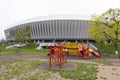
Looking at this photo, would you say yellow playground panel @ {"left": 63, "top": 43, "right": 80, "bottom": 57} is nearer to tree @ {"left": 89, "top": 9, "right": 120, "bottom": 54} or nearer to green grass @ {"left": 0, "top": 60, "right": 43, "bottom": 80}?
green grass @ {"left": 0, "top": 60, "right": 43, "bottom": 80}

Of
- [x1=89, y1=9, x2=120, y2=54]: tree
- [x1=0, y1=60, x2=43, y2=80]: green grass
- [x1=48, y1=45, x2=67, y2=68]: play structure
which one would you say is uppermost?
[x1=89, y1=9, x2=120, y2=54]: tree

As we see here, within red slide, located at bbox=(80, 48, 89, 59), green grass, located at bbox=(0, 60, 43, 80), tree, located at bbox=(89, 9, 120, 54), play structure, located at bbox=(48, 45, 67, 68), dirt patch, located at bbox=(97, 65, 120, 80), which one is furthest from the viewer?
tree, located at bbox=(89, 9, 120, 54)

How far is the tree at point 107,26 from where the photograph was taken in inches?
1789

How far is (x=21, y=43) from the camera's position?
2729 inches

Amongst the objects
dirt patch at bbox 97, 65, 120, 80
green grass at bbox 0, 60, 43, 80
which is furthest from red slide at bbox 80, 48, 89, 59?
dirt patch at bbox 97, 65, 120, 80

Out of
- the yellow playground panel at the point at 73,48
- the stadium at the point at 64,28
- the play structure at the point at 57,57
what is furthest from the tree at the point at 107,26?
the stadium at the point at 64,28

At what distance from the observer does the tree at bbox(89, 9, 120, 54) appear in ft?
149

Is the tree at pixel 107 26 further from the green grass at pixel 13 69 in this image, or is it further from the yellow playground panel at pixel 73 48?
the green grass at pixel 13 69

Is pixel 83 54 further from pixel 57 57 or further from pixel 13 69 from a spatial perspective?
pixel 13 69

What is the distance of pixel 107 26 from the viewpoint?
46.5 m

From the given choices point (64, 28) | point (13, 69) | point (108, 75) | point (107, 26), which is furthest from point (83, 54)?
point (64, 28)

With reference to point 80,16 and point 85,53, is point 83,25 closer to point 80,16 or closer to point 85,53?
point 80,16

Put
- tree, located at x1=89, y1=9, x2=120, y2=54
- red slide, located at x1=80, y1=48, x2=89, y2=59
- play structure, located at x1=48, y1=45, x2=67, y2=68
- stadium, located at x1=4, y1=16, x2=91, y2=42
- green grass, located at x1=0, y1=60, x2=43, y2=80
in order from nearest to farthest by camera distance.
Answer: green grass, located at x1=0, y1=60, x2=43, y2=80, play structure, located at x1=48, y1=45, x2=67, y2=68, red slide, located at x1=80, y1=48, x2=89, y2=59, tree, located at x1=89, y1=9, x2=120, y2=54, stadium, located at x1=4, y1=16, x2=91, y2=42

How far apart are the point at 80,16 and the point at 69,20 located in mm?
6313
